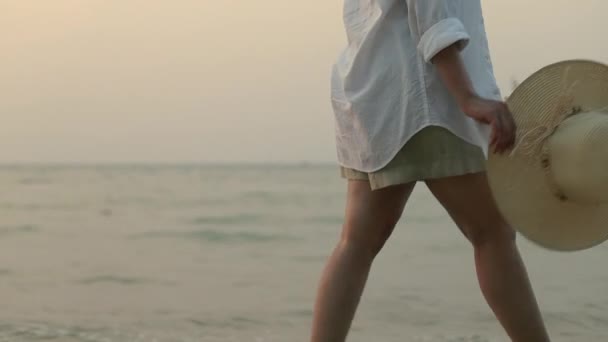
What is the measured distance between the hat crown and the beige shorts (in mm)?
178

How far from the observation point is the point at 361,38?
7.55 ft

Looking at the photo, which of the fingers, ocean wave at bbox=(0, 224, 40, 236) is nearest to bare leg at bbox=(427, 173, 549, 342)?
the fingers

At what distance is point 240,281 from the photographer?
572 cm

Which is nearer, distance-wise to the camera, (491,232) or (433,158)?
(433,158)

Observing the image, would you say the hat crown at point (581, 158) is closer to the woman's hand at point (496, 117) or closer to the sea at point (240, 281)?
the woman's hand at point (496, 117)

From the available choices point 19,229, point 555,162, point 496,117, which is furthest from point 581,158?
point 19,229

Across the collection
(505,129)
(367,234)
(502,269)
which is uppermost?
(505,129)

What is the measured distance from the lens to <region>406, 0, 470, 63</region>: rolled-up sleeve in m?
2.07

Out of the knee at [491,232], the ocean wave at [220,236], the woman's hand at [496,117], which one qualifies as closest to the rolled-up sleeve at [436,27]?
the woman's hand at [496,117]

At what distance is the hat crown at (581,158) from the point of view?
210 cm

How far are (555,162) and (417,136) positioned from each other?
0.34 m

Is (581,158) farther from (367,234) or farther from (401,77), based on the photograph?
(367,234)

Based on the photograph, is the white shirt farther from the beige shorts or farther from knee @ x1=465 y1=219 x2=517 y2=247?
knee @ x1=465 y1=219 x2=517 y2=247

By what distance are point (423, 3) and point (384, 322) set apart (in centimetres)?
A: 256
